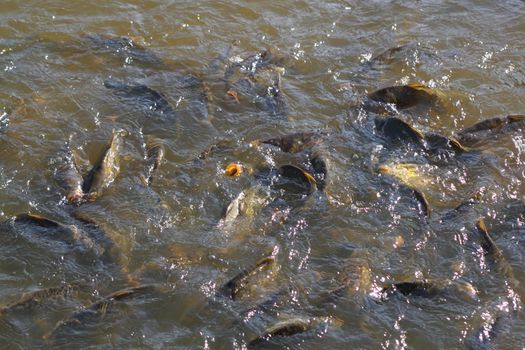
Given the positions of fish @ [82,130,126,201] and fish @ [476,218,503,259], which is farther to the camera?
fish @ [82,130,126,201]

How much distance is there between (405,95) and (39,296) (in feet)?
12.7

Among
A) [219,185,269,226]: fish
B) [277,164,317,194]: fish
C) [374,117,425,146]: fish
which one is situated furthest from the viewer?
[374,117,425,146]: fish

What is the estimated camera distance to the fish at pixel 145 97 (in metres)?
6.31

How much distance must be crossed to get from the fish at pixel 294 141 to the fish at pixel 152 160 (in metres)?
0.90

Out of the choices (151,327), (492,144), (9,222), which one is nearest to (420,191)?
(492,144)

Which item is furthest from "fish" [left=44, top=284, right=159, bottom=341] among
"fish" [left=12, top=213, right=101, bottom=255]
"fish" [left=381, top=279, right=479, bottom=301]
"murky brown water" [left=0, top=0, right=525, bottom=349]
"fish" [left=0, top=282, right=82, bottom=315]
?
"fish" [left=381, top=279, right=479, bottom=301]

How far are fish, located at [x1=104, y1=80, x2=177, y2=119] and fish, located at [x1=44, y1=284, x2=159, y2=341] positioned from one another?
2.21m

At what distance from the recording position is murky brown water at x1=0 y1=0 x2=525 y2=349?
4.43m

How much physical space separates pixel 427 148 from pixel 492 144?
626 millimetres

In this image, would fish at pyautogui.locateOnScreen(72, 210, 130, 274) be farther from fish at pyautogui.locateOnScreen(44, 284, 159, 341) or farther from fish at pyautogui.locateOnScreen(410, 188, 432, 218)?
fish at pyautogui.locateOnScreen(410, 188, 432, 218)

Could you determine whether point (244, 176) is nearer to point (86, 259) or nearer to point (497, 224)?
point (86, 259)

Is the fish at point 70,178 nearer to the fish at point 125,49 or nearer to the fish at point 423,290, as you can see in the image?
the fish at point 125,49

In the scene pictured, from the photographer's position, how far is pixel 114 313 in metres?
4.36

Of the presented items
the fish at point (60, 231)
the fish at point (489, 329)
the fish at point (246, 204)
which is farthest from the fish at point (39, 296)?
the fish at point (489, 329)
